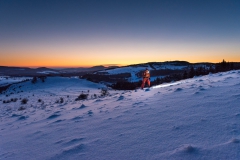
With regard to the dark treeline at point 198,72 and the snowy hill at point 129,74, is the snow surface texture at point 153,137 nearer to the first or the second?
the dark treeline at point 198,72

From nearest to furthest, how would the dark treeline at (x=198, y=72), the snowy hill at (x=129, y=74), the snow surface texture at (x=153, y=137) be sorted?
the snow surface texture at (x=153, y=137) → the dark treeline at (x=198, y=72) → the snowy hill at (x=129, y=74)

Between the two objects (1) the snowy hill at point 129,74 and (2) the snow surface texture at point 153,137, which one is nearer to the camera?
(2) the snow surface texture at point 153,137

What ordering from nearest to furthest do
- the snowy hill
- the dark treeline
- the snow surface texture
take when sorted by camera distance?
the snow surface texture → the dark treeline → the snowy hill

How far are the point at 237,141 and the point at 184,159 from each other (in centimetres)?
82

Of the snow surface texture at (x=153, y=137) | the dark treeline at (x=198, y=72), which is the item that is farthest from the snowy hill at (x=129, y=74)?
the snow surface texture at (x=153, y=137)

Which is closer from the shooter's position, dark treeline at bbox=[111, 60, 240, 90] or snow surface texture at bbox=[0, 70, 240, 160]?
snow surface texture at bbox=[0, 70, 240, 160]

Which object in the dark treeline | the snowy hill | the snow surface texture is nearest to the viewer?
the snow surface texture

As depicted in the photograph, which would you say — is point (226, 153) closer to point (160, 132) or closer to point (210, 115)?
point (160, 132)

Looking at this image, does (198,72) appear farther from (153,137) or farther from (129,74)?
(129,74)

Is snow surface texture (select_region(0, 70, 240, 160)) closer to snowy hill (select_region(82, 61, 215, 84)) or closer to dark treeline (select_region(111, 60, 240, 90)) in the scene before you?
dark treeline (select_region(111, 60, 240, 90))

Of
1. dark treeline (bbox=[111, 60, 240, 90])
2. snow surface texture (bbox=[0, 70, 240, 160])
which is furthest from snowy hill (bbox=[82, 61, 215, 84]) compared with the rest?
snow surface texture (bbox=[0, 70, 240, 160])

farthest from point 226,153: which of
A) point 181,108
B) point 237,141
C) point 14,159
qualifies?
point 14,159

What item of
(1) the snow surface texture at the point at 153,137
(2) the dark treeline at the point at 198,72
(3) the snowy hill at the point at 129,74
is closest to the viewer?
(1) the snow surface texture at the point at 153,137

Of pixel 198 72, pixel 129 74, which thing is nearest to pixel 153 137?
pixel 198 72
